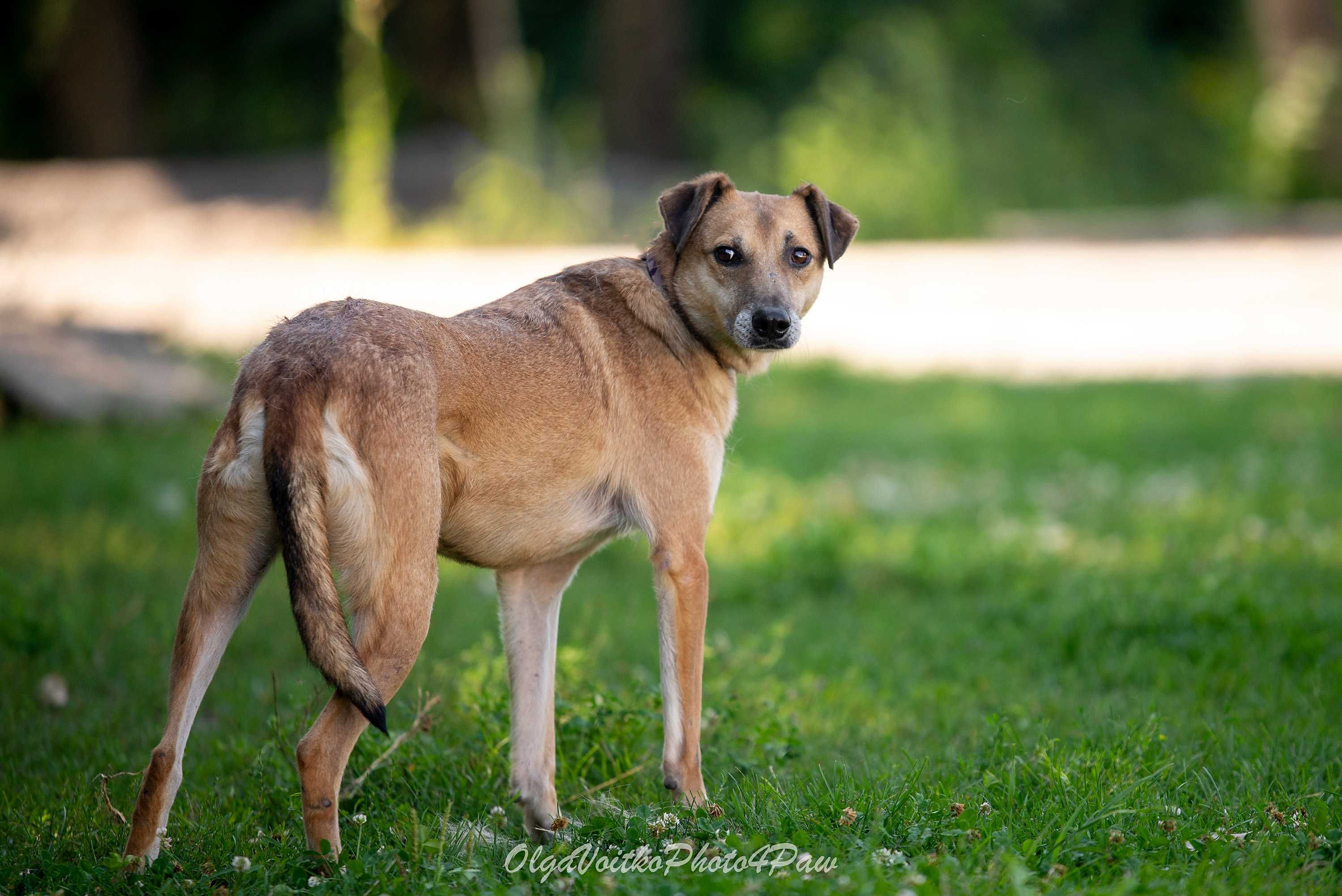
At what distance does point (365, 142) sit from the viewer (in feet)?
53.5

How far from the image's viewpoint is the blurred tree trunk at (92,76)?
80.3ft

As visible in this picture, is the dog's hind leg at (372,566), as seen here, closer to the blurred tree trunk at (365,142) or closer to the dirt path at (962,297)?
the dirt path at (962,297)

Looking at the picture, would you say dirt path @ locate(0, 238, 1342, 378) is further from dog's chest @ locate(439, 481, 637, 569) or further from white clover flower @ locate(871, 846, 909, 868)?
white clover flower @ locate(871, 846, 909, 868)

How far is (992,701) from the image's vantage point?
5.18 meters

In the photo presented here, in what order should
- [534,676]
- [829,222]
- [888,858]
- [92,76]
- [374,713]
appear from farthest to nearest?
1. [92,76]
2. [829,222]
3. [534,676]
4. [888,858]
5. [374,713]

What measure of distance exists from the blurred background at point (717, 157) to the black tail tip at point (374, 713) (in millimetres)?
2609

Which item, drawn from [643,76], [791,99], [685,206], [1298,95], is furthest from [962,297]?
[791,99]

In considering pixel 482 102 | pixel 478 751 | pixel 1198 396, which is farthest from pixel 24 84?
pixel 478 751

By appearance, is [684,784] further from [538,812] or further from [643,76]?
[643,76]

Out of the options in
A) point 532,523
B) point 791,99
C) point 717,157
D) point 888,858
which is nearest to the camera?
point 888,858

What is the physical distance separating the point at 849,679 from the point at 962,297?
1005cm

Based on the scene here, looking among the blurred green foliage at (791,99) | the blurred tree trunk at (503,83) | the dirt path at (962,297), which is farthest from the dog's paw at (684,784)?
the blurred tree trunk at (503,83)

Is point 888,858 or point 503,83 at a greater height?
point 503,83

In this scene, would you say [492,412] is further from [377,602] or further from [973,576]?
[973,576]
